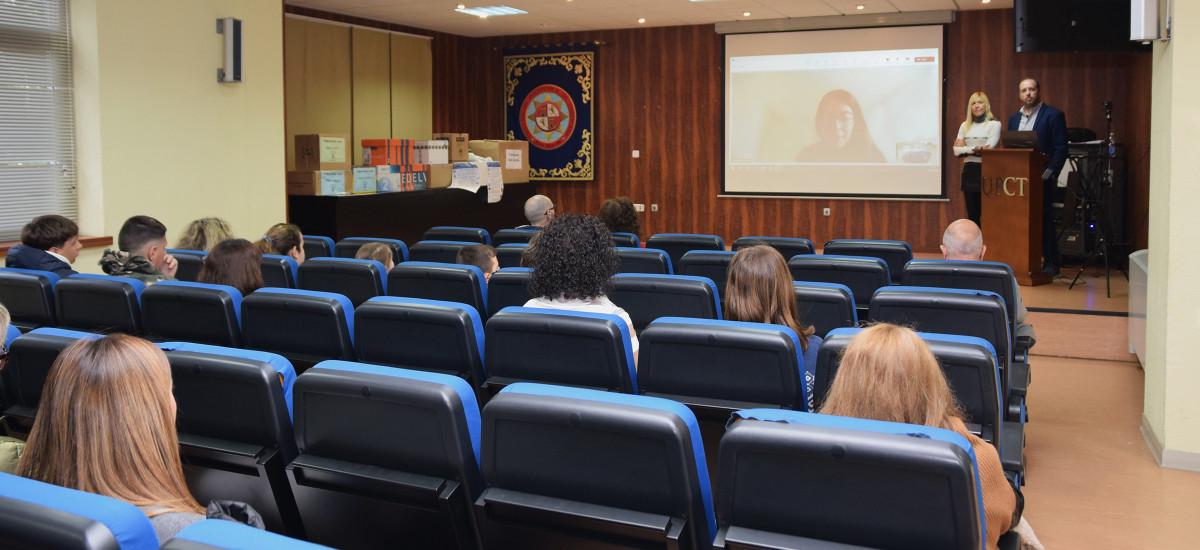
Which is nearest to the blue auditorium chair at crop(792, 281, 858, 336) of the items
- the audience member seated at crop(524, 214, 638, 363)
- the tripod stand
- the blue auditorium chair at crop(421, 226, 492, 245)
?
the audience member seated at crop(524, 214, 638, 363)

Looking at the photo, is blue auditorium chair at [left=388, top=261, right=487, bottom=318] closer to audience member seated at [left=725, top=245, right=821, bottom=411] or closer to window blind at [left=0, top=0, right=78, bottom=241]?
audience member seated at [left=725, top=245, right=821, bottom=411]

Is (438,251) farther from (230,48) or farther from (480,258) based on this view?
(230,48)

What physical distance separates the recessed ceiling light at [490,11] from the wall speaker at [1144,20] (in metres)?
7.14

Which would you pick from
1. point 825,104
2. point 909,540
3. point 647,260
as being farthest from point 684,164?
point 909,540

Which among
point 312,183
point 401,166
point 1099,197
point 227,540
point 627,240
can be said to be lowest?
point 227,540

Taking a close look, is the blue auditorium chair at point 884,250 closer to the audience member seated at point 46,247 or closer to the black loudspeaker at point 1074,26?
the black loudspeaker at point 1074,26

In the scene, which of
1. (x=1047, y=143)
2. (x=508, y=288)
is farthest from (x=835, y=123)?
(x=508, y=288)

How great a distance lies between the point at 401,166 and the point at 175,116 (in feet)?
8.77

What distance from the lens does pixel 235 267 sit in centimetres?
357

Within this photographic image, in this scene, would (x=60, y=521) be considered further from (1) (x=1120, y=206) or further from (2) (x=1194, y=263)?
(1) (x=1120, y=206)

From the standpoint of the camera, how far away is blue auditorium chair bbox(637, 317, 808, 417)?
2.19 metres

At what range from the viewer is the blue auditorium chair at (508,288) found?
12.0 feet

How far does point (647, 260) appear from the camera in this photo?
443cm

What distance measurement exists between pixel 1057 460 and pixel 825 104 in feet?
24.9
